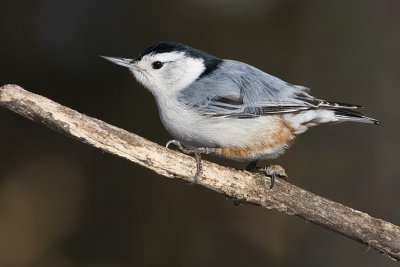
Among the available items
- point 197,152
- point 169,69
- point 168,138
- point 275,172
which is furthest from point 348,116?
point 168,138

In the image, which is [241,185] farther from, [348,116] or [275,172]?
[348,116]

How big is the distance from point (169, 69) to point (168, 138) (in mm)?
929

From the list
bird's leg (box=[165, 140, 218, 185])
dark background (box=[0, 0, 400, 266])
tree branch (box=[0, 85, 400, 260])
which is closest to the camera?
tree branch (box=[0, 85, 400, 260])

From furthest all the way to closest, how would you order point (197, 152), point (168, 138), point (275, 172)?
point (168, 138) < point (275, 172) < point (197, 152)

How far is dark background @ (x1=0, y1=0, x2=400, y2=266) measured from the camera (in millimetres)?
2865

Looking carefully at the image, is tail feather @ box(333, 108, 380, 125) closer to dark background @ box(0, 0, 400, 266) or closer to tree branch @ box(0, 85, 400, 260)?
tree branch @ box(0, 85, 400, 260)

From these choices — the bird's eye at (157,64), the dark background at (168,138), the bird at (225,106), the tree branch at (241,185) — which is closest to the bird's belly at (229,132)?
the bird at (225,106)

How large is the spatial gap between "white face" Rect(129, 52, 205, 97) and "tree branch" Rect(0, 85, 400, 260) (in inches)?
15.2

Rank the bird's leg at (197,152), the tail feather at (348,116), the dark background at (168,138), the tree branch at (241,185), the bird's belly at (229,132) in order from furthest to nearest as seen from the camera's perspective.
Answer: the dark background at (168,138) → the tail feather at (348,116) → the bird's belly at (229,132) → the bird's leg at (197,152) → the tree branch at (241,185)

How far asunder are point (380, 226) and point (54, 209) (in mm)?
1806

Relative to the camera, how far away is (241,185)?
193cm

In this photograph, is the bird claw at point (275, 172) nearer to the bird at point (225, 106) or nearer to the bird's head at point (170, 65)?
the bird at point (225, 106)

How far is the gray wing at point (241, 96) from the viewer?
198cm

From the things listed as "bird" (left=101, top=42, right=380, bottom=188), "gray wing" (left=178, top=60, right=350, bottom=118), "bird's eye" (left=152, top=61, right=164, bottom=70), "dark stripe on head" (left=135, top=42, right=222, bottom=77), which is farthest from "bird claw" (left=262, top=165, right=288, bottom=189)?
"bird's eye" (left=152, top=61, right=164, bottom=70)
